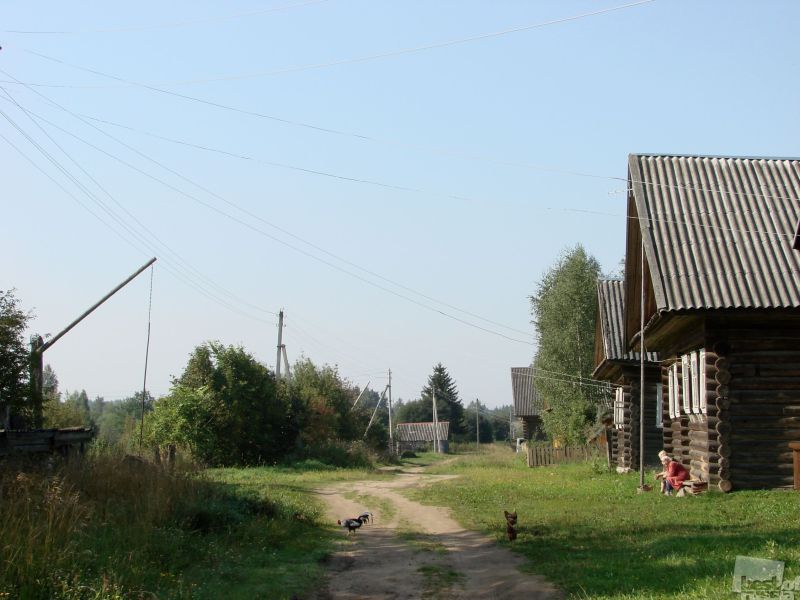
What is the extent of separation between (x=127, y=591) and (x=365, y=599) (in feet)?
8.74

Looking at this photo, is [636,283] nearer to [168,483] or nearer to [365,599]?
[168,483]

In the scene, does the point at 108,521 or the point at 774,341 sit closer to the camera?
the point at 108,521

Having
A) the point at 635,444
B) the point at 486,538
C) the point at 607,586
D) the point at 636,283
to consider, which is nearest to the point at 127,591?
the point at 607,586

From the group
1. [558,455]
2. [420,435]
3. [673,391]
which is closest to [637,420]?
[673,391]

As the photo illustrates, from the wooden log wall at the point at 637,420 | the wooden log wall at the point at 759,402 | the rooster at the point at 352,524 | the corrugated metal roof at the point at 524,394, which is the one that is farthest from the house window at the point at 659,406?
the corrugated metal roof at the point at 524,394

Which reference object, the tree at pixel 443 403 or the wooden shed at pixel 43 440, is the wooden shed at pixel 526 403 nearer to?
the tree at pixel 443 403

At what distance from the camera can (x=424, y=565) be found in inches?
481

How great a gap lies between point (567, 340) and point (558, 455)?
18.7 m

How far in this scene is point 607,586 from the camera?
9.61m

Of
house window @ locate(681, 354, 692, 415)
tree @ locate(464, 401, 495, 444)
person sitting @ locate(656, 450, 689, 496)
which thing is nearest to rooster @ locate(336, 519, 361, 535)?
person sitting @ locate(656, 450, 689, 496)

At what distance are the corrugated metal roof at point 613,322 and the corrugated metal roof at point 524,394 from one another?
1492 inches

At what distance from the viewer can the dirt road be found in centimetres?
1035

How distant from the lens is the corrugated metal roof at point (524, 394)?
235 feet

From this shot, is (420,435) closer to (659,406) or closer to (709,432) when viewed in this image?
(659,406)
